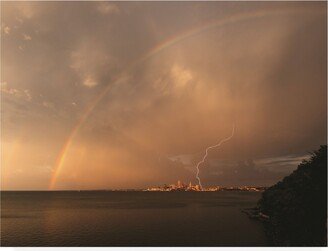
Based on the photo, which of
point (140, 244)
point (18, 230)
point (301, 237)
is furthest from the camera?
point (18, 230)

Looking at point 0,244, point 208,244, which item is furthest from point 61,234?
point 208,244

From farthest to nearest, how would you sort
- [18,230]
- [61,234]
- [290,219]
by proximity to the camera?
[18,230], [61,234], [290,219]

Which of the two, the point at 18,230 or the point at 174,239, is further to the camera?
the point at 18,230

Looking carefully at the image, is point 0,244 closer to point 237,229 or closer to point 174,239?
point 174,239

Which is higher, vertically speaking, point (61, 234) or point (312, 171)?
point (312, 171)

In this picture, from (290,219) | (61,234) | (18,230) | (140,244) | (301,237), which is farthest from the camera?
(18,230)

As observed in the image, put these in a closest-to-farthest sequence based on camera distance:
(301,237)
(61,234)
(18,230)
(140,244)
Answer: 1. (301,237)
2. (140,244)
3. (61,234)
4. (18,230)

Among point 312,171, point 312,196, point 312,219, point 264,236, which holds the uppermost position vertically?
point 312,171

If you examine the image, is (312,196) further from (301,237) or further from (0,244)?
(0,244)

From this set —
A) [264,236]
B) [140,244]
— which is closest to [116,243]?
[140,244]
